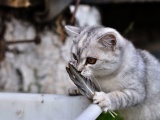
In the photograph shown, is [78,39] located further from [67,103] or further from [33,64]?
[33,64]

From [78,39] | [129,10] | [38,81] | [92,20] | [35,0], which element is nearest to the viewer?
[78,39]

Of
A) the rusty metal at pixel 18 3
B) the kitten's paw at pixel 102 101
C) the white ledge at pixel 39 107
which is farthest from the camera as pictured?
the rusty metal at pixel 18 3

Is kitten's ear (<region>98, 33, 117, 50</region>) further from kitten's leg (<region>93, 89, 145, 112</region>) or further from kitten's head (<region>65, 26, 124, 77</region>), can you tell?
kitten's leg (<region>93, 89, 145, 112</region>)

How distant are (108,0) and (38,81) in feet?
2.87

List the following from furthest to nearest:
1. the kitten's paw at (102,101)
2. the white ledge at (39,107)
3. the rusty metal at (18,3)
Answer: the rusty metal at (18,3)
the white ledge at (39,107)
the kitten's paw at (102,101)

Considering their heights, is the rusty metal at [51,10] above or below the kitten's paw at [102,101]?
below

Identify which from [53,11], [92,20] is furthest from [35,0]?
[92,20]

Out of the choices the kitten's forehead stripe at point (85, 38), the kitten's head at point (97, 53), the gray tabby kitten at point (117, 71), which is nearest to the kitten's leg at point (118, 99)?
the gray tabby kitten at point (117, 71)

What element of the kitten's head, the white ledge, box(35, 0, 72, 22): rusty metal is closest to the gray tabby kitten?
the kitten's head

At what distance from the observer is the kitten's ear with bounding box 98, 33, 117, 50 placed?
2.05 metres

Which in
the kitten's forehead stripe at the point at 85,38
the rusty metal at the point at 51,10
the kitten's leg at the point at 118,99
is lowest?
→ the rusty metal at the point at 51,10

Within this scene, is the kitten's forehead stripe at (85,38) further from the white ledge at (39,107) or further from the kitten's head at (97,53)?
the white ledge at (39,107)

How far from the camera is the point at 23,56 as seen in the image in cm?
329

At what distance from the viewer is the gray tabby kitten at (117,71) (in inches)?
80.8
